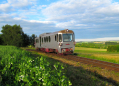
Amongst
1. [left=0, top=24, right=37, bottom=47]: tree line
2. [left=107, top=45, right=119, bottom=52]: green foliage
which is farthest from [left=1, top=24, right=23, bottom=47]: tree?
[left=107, top=45, right=119, bottom=52]: green foliage

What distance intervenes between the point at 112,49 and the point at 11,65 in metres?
30.5

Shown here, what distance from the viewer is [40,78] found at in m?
3.58

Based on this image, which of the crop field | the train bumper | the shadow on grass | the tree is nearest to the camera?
the shadow on grass

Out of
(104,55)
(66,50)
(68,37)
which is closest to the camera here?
(66,50)

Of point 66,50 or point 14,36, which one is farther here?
point 14,36

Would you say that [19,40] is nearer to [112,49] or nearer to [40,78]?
[112,49]

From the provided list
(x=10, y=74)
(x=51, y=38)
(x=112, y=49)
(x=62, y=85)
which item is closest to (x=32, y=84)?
(x=62, y=85)

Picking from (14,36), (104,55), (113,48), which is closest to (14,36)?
(14,36)

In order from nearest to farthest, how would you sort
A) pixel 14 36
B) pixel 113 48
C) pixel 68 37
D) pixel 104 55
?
pixel 68 37, pixel 104 55, pixel 113 48, pixel 14 36

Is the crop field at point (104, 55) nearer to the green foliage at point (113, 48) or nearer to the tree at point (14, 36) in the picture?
the green foliage at point (113, 48)

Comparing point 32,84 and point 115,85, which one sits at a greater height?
point 32,84

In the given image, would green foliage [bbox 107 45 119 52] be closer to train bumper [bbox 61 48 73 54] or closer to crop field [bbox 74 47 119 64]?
crop field [bbox 74 47 119 64]

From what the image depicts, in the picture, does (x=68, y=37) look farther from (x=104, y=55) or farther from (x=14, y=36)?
(x=14, y=36)

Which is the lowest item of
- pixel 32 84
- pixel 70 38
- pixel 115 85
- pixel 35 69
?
pixel 115 85
